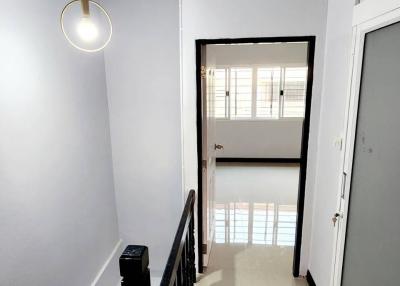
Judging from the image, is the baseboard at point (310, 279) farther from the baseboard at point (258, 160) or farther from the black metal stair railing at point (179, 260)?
the baseboard at point (258, 160)

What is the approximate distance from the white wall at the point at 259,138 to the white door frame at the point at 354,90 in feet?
14.7

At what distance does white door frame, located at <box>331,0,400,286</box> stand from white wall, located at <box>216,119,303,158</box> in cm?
448

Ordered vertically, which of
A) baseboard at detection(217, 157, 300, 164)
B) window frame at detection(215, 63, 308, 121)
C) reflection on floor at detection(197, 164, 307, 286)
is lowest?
reflection on floor at detection(197, 164, 307, 286)

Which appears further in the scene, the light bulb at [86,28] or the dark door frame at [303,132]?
the dark door frame at [303,132]

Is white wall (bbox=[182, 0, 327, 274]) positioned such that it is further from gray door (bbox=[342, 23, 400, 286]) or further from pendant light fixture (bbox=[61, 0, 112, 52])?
gray door (bbox=[342, 23, 400, 286])

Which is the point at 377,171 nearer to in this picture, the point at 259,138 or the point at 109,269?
the point at 109,269

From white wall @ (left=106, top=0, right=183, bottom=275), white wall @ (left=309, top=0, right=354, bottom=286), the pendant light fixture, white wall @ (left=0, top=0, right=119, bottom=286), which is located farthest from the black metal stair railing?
the pendant light fixture

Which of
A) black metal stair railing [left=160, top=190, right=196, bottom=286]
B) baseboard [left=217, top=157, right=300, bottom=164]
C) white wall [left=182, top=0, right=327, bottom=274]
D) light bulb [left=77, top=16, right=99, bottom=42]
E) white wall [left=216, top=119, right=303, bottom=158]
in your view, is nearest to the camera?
black metal stair railing [left=160, top=190, right=196, bottom=286]

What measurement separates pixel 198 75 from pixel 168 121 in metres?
0.54

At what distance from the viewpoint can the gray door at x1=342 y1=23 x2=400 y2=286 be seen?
4.44ft

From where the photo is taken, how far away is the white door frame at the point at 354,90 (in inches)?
55.0

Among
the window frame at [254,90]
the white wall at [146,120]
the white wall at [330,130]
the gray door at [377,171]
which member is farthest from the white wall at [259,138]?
the gray door at [377,171]

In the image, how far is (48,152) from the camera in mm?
A: 2020

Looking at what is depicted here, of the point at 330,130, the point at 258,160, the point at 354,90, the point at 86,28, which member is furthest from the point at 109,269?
the point at 258,160
